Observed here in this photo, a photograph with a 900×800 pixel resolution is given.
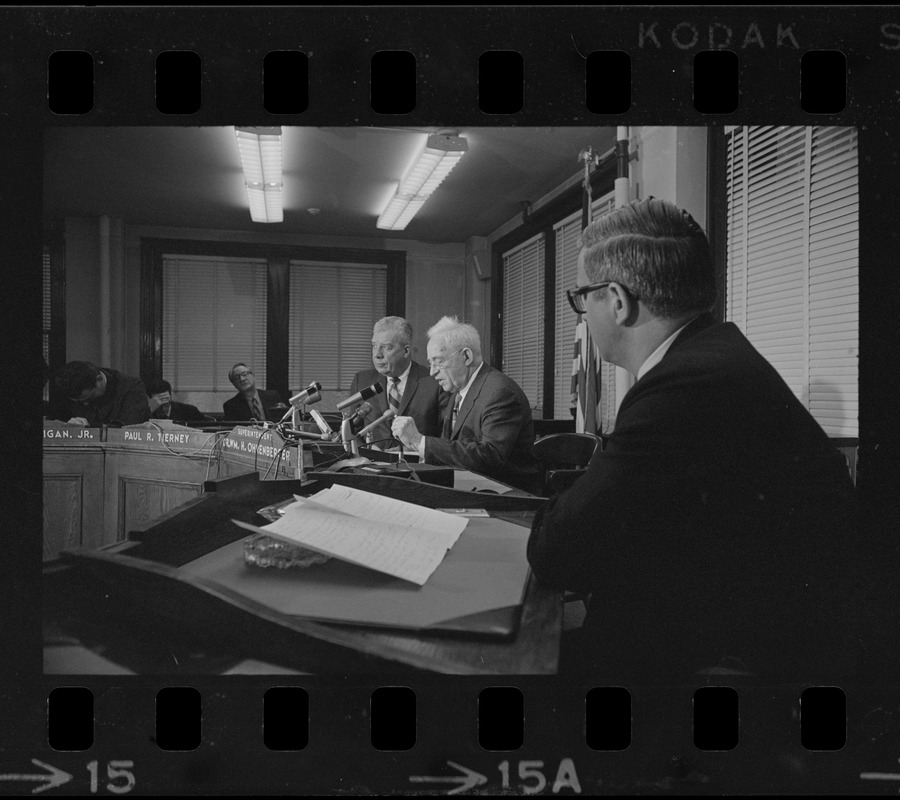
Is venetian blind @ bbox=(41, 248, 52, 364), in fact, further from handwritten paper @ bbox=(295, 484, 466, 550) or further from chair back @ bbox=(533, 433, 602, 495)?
chair back @ bbox=(533, 433, 602, 495)

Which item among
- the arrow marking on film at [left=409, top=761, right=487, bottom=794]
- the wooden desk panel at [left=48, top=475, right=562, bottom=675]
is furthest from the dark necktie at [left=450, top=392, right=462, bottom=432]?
the arrow marking on film at [left=409, top=761, right=487, bottom=794]

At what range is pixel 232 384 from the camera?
1.56m

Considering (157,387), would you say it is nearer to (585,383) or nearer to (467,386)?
(467,386)

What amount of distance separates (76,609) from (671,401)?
1.15 meters

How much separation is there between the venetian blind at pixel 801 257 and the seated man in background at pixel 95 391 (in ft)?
4.80

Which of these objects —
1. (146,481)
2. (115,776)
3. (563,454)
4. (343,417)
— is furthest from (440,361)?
(115,776)

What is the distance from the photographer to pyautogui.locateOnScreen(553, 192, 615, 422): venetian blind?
5.35ft

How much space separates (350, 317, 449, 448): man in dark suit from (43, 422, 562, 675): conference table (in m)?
0.23

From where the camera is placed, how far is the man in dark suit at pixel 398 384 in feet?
5.36

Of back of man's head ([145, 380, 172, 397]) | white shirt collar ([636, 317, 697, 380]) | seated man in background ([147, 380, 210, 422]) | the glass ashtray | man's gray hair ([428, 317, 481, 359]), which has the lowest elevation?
the glass ashtray

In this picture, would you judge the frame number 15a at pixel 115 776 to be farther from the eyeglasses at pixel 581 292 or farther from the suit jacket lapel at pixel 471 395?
the eyeglasses at pixel 581 292

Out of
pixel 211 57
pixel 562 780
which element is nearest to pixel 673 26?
pixel 211 57

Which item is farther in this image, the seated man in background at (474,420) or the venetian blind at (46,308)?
the seated man in background at (474,420)

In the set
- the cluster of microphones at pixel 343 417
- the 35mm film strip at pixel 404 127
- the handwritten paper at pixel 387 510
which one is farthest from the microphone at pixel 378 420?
the 35mm film strip at pixel 404 127
